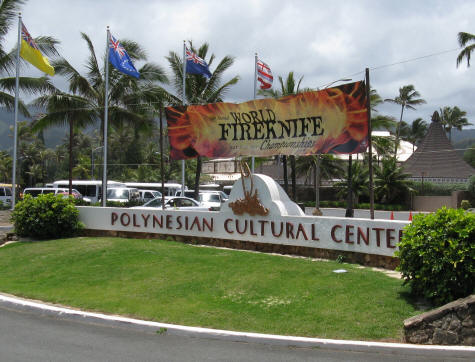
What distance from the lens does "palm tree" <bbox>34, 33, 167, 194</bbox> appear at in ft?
90.6

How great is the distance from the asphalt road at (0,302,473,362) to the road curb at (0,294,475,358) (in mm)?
27

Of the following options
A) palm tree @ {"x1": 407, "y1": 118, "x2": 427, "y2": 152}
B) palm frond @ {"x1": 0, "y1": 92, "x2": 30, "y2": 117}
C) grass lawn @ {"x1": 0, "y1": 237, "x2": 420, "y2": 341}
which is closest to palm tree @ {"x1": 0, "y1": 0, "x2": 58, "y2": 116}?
palm frond @ {"x1": 0, "y1": 92, "x2": 30, "y2": 117}

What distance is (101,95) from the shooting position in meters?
28.5

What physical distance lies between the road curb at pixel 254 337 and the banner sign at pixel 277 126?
7.13 metres

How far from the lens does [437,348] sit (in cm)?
611

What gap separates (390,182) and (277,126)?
3065cm

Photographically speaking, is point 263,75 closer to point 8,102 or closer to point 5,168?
point 8,102

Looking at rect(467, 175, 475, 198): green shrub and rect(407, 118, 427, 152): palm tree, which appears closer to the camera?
rect(467, 175, 475, 198): green shrub

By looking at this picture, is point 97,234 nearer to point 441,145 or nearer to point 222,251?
point 222,251

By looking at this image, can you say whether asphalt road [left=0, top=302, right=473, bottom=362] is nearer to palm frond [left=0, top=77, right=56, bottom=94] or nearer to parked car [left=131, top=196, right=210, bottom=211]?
parked car [left=131, top=196, right=210, bottom=211]

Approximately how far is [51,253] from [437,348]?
10.3 meters

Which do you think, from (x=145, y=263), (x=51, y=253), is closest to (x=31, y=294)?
(x=145, y=263)

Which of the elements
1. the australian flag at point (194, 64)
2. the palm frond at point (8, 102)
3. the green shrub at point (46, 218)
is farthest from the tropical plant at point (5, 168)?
the green shrub at point (46, 218)

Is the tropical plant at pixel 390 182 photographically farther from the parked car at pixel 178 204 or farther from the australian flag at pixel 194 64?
the parked car at pixel 178 204
